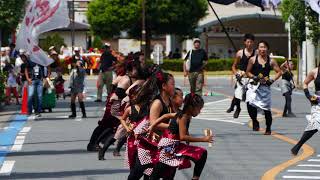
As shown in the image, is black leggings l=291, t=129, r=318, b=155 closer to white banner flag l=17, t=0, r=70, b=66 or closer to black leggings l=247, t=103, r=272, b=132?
black leggings l=247, t=103, r=272, b=132

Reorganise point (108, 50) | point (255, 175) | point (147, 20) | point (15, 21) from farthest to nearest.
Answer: point (147, 20) → point (15, 21) → point (108, 50) → point (255, 175)

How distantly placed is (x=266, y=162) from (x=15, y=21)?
21100 millimetres

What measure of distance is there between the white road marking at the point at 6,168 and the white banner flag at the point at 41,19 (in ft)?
21.5

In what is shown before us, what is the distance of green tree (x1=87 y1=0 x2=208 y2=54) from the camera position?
67.1m

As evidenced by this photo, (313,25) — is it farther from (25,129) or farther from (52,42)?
(52,42)

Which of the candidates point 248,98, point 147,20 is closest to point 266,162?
point 248,98

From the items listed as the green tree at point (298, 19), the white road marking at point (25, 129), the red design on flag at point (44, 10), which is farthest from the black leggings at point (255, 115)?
the green tree at point (298, 19)

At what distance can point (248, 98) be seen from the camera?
17.8 metres

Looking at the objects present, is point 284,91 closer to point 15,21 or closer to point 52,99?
point 52,99

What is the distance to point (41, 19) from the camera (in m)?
20.0

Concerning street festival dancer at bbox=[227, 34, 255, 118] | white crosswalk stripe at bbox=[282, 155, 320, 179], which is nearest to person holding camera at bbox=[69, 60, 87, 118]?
street festival dancer at bbox=[227, 34, 255, 118]

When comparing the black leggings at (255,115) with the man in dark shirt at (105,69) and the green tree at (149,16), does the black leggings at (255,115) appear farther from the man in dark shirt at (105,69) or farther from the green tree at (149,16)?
the green tree at (149,16)

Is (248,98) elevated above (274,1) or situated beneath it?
situated beneath

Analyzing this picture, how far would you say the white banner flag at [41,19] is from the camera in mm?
19969
